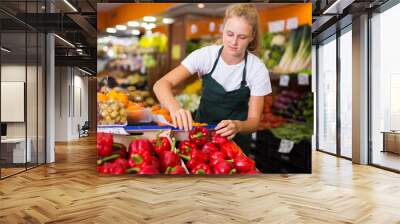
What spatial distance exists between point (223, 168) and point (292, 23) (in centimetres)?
226

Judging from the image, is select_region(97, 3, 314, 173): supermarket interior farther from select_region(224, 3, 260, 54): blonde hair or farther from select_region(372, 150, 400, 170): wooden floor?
select_region(372, 150, 400, 170): wooden floor

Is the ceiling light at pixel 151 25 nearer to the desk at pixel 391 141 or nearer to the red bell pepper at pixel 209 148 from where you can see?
the red bell pepper at pixel 209 148

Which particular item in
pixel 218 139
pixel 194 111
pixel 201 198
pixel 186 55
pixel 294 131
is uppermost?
pixel 186 55

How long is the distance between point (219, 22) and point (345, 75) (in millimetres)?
3910

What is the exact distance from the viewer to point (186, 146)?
5809mm

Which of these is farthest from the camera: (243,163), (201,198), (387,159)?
(387,159)

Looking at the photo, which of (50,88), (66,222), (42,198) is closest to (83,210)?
(66,222)

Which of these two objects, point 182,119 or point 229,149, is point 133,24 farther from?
point 229,149

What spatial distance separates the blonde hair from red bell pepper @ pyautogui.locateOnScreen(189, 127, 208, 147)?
4.33ft

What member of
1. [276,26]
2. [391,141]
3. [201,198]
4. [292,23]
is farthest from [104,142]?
[391,141]

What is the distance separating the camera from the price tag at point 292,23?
5.83 meters

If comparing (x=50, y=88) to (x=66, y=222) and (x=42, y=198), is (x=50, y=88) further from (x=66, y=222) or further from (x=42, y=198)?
(x=66, y=222)

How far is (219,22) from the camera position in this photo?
582 cm

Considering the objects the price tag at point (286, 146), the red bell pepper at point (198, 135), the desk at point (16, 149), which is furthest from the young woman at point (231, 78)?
the desk at point (16, 149)
